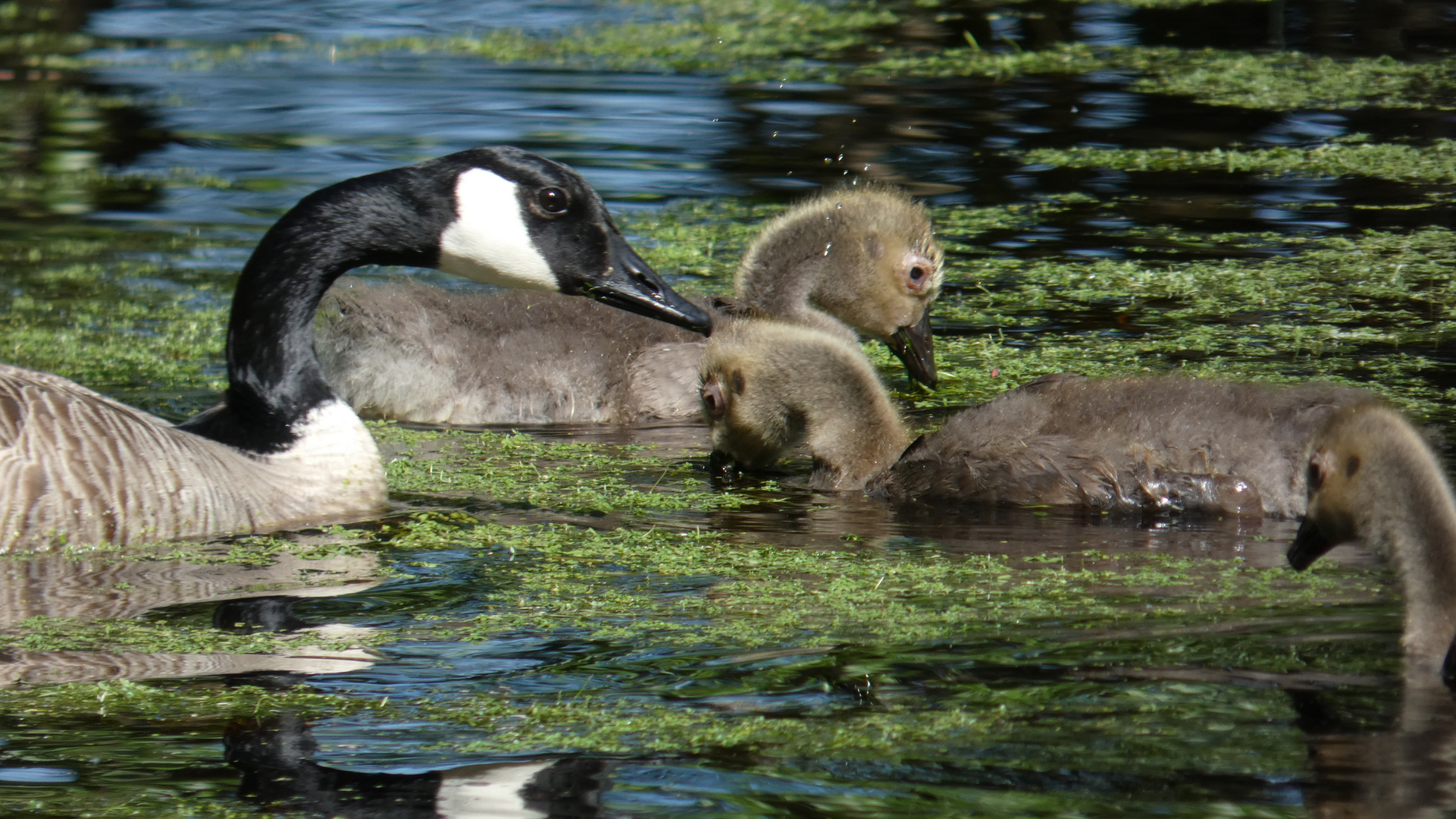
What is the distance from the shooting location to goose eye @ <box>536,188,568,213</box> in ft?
20.0

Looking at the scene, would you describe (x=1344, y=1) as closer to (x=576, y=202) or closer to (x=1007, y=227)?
(x=1007, y=227)

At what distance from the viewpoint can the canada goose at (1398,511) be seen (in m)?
3.98

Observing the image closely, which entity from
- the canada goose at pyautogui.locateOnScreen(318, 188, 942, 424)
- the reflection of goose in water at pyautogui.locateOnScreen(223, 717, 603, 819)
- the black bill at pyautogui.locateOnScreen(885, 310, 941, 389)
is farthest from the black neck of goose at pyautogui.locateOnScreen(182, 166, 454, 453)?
the reflection of goose in water at pyautogui.locateOnScreen(223, 717, 603, 819)

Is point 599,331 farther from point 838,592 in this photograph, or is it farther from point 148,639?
point 148,639

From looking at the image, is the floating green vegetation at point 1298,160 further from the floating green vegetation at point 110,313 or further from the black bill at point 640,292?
the black bill at point 640,292

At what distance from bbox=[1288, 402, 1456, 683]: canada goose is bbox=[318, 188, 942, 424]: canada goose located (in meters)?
3.16

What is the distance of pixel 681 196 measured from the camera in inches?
411

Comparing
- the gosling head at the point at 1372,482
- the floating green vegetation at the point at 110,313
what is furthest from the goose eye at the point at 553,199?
the gosling head at the point at 1372,482

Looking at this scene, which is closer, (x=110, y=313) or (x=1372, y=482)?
(x=1372, y=482)

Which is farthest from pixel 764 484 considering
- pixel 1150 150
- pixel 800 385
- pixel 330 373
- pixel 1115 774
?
pixel 1150 150

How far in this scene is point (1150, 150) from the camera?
1104 centimetres

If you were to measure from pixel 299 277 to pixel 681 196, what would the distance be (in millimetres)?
4627

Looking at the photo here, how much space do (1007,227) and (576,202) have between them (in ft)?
13.2

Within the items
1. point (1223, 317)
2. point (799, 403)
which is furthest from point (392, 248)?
point (1223, 317)
